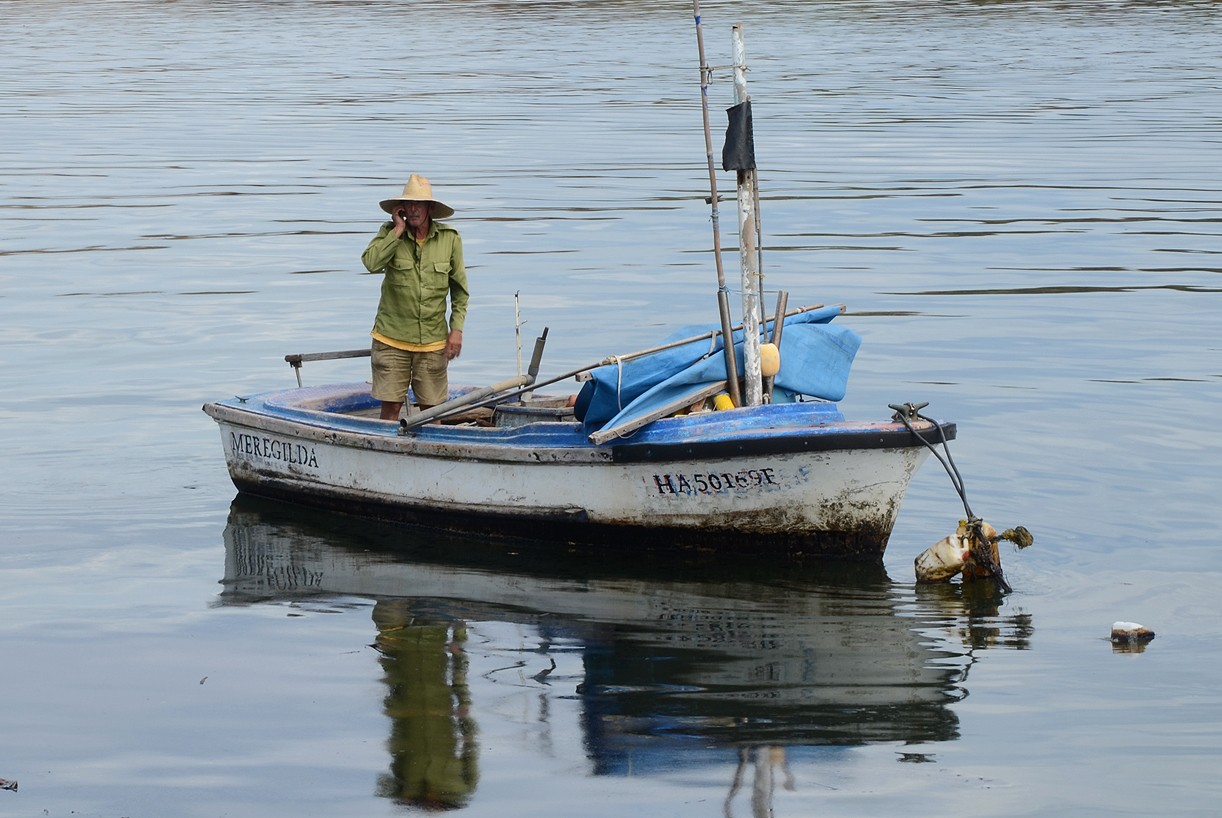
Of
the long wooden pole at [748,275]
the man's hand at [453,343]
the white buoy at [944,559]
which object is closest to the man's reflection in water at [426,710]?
the man's hand at [453,343]

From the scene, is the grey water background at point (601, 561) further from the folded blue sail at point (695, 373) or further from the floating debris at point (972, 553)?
the folded blue sail at point (695, 373)

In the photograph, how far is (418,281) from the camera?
11852mm

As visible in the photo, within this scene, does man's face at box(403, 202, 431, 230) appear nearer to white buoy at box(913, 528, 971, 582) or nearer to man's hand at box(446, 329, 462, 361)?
man's hand at box(446, 329, 462, 361)

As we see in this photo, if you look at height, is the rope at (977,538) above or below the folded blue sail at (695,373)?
below

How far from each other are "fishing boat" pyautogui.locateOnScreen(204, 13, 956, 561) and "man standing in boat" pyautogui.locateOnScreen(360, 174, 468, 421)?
332 mm

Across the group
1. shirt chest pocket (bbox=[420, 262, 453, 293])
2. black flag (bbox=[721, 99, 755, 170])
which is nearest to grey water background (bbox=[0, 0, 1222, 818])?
shirt chest pocket (bbox=[420, 262, 453, 293])

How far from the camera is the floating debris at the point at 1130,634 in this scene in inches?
382

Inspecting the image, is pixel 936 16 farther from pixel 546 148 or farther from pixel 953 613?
pixel 953 613

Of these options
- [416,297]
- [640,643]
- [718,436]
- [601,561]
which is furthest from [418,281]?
[640,643]

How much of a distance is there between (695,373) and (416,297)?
1843 millimetres

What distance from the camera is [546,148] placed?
34.2 metres

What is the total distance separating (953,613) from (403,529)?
3.82m

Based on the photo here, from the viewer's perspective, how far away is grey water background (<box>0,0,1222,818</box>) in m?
8.23

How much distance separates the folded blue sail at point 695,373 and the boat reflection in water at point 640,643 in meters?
0.97
